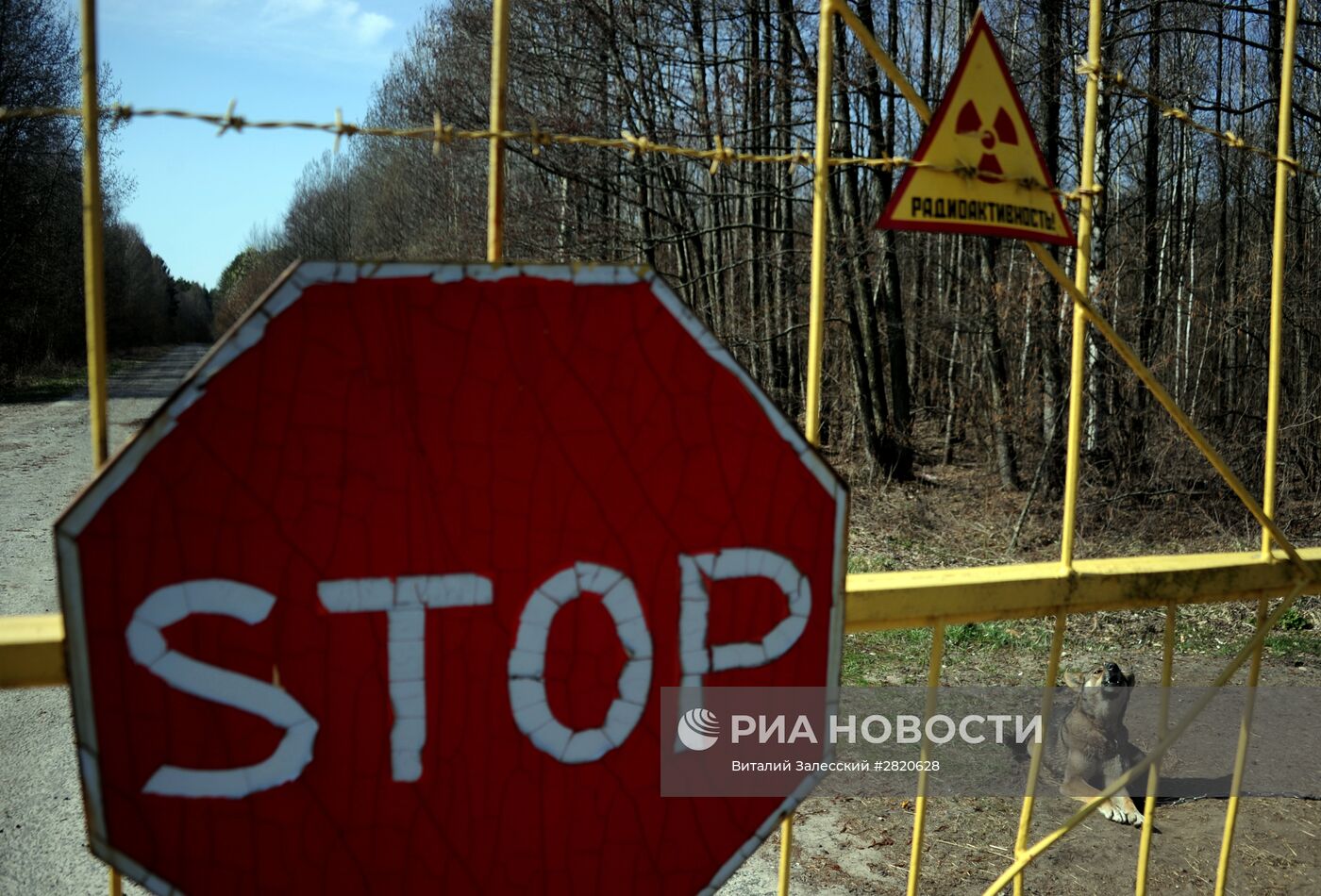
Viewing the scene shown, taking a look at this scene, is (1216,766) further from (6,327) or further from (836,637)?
(6,327)

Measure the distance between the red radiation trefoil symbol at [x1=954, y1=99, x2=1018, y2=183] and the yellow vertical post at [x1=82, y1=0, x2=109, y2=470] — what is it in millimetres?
1203

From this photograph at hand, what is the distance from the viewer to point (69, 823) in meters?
4.52

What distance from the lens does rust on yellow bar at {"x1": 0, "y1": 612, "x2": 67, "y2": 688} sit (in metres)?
1.13

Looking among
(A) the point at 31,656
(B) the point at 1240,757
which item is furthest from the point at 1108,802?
(A) the point at 31,656

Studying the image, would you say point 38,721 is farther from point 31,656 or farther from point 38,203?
point 38,203

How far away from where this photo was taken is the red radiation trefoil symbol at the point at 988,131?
157cm

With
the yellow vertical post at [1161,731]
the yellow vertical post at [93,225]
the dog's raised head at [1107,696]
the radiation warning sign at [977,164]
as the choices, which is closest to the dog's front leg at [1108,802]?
the dog's raised head at [1107,696]

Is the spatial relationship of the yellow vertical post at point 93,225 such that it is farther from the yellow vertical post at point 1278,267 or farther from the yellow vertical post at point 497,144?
the yellow vertical post at point 1278,267

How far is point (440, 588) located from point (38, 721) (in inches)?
231

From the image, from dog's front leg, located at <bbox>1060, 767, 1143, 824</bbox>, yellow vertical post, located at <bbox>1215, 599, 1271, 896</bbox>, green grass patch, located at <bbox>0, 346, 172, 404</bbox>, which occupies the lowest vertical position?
dog's front leg, located at <bbox>1060, 767, 1143, 824</bbox>

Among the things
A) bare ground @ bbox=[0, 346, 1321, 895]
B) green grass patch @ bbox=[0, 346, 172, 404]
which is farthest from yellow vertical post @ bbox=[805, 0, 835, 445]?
green grass patch @ bbox=[0, 346, 172, 404]

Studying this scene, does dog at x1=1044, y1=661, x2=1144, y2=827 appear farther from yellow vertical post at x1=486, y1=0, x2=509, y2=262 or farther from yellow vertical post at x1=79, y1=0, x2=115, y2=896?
yellow vertical post at x1=79, y1=0, x2=115, y2=896

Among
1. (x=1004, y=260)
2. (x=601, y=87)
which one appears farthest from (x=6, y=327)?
(x=1004, y=260)

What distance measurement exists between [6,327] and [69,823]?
67.8 feet
